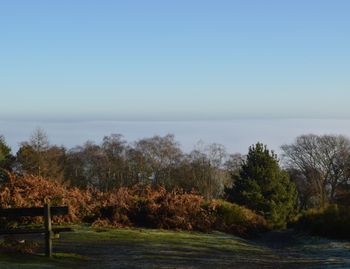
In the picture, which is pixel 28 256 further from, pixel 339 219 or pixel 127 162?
pixel 127 162

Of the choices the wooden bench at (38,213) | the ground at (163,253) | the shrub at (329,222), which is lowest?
the shrub at (329,222)

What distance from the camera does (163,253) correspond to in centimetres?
1473

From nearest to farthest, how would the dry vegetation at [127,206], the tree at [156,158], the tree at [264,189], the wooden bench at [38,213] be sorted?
the wooden bench at [38,213] → the dry vegetation at [127,206] → the tree at [264,189] → the tree at [156,158]

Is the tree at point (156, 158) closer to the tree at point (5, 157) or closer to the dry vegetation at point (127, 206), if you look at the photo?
the tree at point (5, 157)

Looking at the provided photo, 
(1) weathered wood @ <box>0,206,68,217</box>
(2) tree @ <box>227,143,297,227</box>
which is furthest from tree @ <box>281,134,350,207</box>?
(1) weathered wood @ <box>0,206,68,217</box>

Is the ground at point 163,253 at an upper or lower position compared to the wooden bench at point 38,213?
lower

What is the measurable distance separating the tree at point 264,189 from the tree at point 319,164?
2390 centimetres

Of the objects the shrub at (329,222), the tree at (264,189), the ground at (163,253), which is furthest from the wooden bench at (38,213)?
the tree at (264,189)

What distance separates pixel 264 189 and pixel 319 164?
29388 millimetres

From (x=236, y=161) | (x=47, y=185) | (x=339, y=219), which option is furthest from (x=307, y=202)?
(x=47, y=185)

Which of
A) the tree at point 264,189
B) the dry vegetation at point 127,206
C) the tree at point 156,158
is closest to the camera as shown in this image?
the dry vegetation at point 127,206

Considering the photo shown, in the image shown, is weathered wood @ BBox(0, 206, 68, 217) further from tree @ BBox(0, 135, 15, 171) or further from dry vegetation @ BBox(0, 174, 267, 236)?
tree @ BBox(0, 135, 15, 171)

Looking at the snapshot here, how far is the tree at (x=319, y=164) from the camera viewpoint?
6875 centimetres

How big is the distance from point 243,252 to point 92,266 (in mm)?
5743
